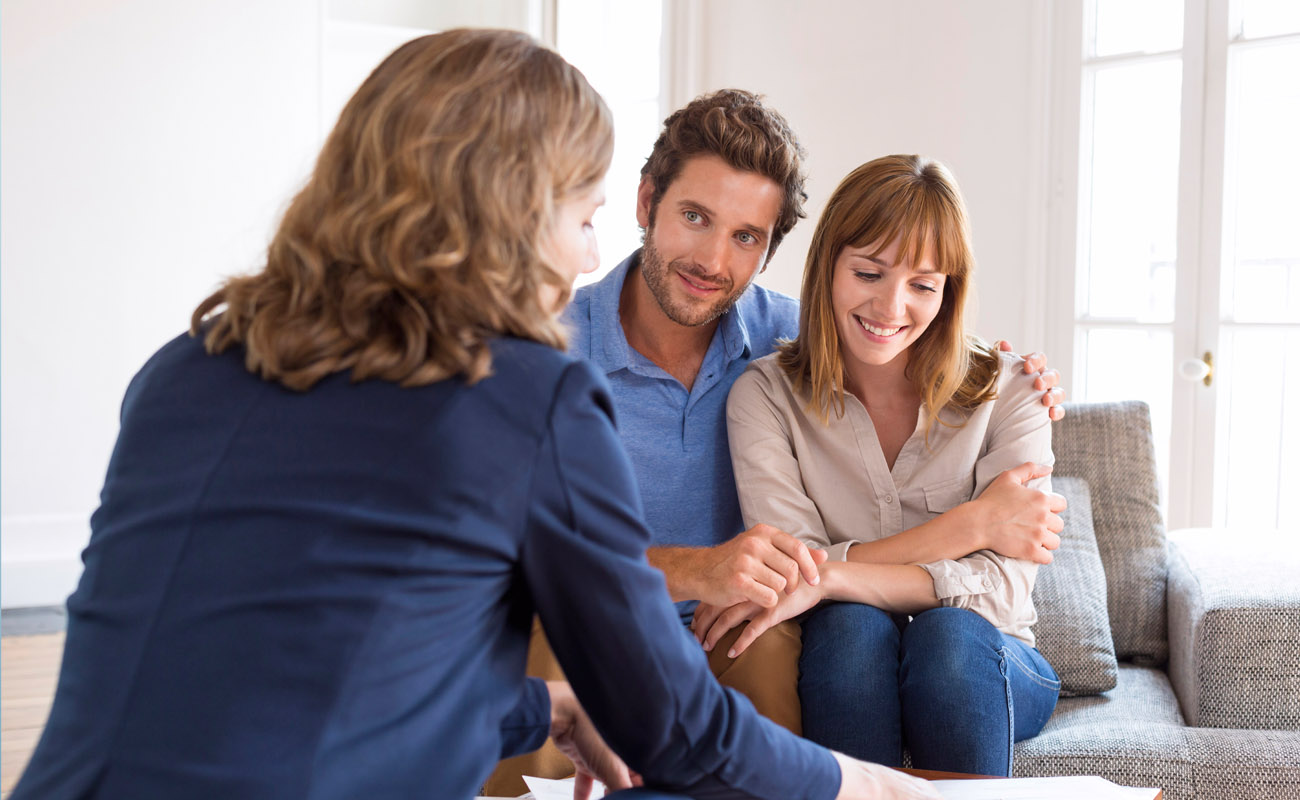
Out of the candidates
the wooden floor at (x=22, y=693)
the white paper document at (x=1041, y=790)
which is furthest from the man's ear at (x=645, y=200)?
the wooden floor at (x=22, y=693)

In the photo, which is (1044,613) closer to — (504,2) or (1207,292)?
(1207,292)

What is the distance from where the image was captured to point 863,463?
6.10ft

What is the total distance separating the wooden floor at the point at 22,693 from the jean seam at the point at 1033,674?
2.17m

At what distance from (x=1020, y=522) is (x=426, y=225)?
1.14 m

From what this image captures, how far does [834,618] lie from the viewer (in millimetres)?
1669

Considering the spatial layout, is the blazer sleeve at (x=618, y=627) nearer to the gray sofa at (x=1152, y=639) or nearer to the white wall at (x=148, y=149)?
the gray sofa at (x=1152, y=639)

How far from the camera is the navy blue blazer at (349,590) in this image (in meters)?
0.77

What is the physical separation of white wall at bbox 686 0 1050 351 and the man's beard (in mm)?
1533

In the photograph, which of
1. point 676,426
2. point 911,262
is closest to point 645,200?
point 676,426

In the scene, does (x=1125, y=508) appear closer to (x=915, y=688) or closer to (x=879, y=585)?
(x=879, y=585)

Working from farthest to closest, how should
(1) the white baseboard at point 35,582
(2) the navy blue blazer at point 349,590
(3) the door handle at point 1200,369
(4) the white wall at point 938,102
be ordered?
(1) the white baseboard at point 35,582, (4) the white wall at point 938,102, (3) the door handle at point 1200,369, (2) the navy blue blazer at point 349,590

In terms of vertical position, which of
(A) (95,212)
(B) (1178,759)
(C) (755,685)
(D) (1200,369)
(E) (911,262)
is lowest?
(B) (1178,759)

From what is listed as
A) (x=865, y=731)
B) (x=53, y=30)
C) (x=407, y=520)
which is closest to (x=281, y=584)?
(x=407, y=520)

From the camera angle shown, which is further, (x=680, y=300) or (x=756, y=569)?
(x=680, y=300)
